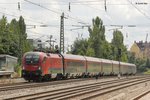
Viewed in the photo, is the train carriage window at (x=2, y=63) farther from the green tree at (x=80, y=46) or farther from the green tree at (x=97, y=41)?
the green tree at (x=80, y=46)

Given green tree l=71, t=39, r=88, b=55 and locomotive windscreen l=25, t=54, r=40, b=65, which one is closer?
locomotive windscreen l=25, t=54, r=40, b=65

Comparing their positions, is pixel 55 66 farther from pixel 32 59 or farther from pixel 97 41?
pixel 97 41

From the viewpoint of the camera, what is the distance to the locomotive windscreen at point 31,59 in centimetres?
4338

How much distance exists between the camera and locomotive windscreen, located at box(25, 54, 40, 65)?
43375 millimetres

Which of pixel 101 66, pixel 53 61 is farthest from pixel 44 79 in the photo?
pixel 101 66

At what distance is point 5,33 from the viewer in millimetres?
73062

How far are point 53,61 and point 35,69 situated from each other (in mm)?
3026

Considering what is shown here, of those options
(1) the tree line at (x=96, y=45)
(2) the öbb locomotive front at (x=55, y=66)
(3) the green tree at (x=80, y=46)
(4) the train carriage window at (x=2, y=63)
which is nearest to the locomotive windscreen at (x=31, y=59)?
(2) the öbb locomotive front at (x=55, y=66)

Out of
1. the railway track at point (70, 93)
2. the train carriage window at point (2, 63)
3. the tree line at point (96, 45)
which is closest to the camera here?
the railway track at point (70, 93)

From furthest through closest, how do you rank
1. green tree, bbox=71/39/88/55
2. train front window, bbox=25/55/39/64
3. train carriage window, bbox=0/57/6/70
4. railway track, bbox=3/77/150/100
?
Result: green tree, bbox=71/39/88/55 < train carriage window, bbox=0/57/6/70 < train front window, bbox=25/55/39/64 < railway track, bbox=3/77/150/100

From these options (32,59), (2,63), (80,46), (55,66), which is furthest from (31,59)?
(80,46)

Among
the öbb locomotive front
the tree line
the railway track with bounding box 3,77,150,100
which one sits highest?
the tree line

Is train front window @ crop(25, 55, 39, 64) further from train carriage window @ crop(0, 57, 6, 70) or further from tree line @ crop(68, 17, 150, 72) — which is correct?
tree line @ crop(68, 17, 150, 72)

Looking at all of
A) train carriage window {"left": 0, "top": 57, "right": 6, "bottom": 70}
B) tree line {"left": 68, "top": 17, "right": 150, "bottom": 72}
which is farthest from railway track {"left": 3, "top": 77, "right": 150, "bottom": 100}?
tree line {"left": 68, "top": 17, "right": 150, "bottom": 72}
